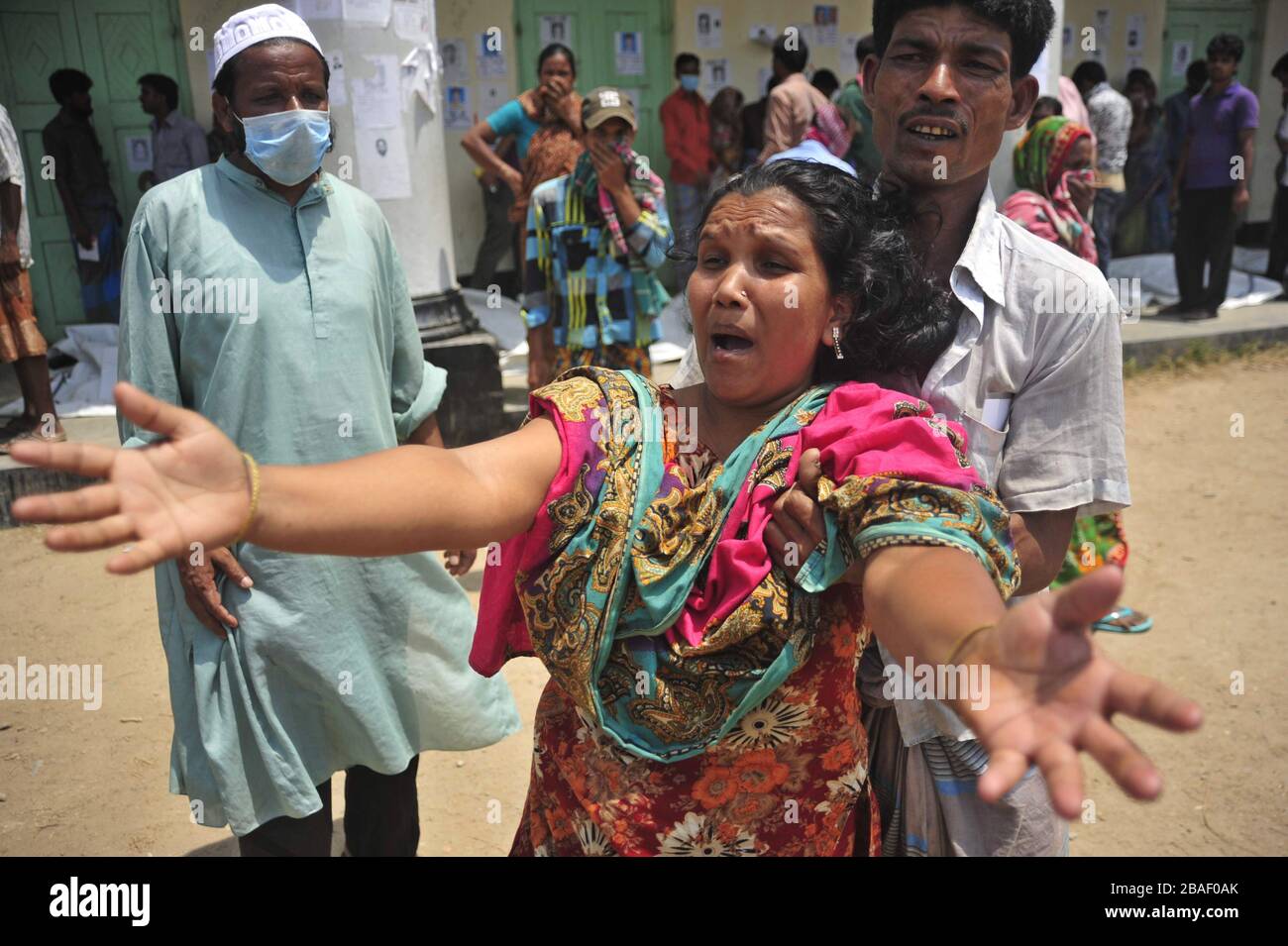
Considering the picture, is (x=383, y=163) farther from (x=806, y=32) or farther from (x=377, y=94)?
(x=806, y=32)

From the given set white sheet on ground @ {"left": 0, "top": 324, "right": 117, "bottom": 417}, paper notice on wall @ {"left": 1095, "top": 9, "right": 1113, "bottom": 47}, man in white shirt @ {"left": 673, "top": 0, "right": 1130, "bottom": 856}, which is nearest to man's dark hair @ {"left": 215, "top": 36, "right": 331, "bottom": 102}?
man in white shirt @ {"left": 673, "top": 0, "right": 1130, "bottom": 856}

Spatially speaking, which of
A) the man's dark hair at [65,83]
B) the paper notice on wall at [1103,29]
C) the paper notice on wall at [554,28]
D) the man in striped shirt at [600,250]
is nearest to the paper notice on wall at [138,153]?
the man's dark hair at [65,83]

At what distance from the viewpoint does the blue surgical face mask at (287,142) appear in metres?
2.47

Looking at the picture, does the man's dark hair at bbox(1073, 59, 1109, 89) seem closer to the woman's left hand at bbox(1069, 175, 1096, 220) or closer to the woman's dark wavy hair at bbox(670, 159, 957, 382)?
the woman's left hand at bbox(1069, 175, 1096, 220)

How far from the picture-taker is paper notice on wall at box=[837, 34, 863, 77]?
10750 mm

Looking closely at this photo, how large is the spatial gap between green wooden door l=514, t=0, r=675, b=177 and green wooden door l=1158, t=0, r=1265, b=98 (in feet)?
19.3

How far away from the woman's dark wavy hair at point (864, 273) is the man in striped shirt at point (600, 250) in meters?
3.30

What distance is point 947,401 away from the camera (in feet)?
5.68

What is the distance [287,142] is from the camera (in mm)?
2490

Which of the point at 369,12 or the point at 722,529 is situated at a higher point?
the point at 369,12

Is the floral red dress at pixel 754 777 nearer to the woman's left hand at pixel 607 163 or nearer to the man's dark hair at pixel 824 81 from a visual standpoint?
the woman's left hand at pixel 607 163

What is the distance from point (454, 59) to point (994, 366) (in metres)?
8.44

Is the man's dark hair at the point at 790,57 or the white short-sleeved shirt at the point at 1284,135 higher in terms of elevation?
the man's dark hair at the point at 790,57

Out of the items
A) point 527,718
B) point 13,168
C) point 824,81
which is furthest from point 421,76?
point 824,81
